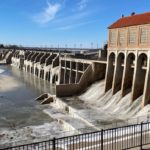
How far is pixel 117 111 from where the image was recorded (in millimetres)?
37500

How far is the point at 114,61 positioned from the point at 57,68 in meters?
29.9

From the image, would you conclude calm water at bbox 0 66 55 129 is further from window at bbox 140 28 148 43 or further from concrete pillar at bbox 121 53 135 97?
window at bbox 140 28 148 43

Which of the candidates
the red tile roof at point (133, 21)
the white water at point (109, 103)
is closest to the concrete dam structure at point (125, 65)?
the red tile roof at point (133, 21)

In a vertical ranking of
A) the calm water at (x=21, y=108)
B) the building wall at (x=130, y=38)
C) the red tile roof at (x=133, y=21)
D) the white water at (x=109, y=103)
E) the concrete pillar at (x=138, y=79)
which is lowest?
the calm water at (x=21, y=108)

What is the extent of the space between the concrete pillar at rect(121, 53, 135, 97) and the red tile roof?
14.6 feet

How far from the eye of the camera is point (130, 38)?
40094mm

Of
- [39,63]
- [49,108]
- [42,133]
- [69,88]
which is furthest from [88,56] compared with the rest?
[42,133]

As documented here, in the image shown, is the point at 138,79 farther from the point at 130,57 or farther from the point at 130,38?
the point at 130,38

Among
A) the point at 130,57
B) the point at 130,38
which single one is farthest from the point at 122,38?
the point at 130,57

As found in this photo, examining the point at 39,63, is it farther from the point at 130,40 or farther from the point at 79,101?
the point at 130,40

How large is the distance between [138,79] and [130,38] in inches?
227

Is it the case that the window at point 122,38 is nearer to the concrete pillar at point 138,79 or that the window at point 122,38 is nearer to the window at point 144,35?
the concrete pillar at point 138,79

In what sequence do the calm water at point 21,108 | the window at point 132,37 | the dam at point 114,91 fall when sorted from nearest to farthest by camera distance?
the dam at point 114,91 < the calm water at point 21,108 < the window at point 132,37

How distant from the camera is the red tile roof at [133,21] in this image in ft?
125
